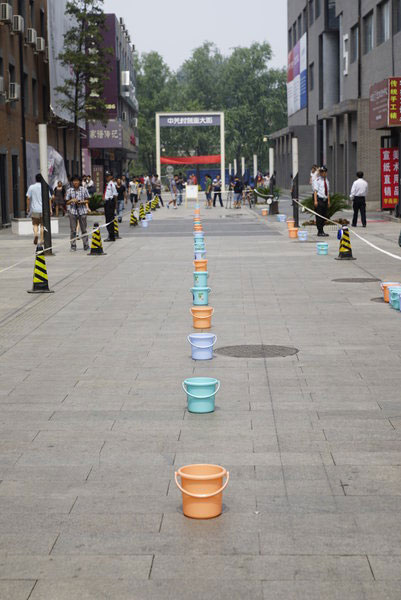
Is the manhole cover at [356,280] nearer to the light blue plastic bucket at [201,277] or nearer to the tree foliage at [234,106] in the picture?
the light blue plastic bucket at [201,277]

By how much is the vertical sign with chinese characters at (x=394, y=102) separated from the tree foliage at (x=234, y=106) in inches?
3445

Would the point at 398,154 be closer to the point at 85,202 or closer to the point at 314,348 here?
the point at 85,202

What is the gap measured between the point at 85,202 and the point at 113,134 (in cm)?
4930

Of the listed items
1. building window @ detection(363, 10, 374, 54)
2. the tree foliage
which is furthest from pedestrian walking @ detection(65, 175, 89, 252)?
the tree foliage

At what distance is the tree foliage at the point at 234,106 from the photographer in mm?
124812

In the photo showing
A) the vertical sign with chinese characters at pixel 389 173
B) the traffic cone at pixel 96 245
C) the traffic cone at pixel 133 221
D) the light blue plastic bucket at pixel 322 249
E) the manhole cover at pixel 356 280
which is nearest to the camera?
the manhole cover at pixel 356 280

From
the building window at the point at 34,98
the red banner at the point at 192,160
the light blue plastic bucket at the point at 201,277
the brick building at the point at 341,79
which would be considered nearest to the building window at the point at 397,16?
the brick building at the point at 341,79

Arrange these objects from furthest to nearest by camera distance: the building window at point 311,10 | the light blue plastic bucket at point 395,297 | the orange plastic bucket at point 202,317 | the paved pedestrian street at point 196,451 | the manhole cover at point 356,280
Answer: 1. the building window at point 311,10
2. the manhole cover at point 356,280
3. the light blue plastic bucket at point 395,297
4. the orange plastic bucket at point 202,317
5. the paved pedestrian street at point 196,451

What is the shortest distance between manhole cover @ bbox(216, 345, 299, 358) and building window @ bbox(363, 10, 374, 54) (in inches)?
1470

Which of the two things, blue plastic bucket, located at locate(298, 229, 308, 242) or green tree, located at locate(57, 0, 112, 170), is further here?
green tree, located at locate(57, 0, 112, 170)

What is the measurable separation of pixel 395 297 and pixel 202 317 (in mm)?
3145

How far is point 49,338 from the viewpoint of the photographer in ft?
40.4

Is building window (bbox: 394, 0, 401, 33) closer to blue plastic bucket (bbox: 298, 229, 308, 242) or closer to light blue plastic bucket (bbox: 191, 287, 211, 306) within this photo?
blue plastic bucket (bbox: 298, 229, 308, 242)

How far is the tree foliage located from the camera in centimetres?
12481
